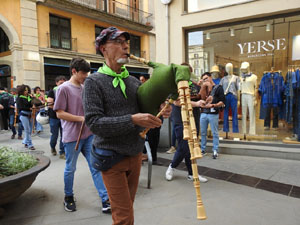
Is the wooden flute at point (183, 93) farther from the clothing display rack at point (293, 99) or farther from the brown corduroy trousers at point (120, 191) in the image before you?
the clothing display rack at point (293, 99)

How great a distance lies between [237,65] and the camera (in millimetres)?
6180

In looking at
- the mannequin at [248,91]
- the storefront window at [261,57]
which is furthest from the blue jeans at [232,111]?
the mannequin at [248,91]

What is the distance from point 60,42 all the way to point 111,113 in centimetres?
1435

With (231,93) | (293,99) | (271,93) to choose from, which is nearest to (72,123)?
(231,93)

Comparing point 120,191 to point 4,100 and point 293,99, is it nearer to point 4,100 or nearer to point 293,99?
point 293,99

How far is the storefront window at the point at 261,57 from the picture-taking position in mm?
5578

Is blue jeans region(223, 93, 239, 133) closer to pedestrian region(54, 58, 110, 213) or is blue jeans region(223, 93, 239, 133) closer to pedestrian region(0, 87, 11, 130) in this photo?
pedestrian region(54, 58, 110, 213)

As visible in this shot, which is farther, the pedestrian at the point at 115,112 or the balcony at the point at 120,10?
the balcony at the point at 120,10

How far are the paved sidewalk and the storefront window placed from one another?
71.1 inches

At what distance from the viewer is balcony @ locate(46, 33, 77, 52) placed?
1380 cm

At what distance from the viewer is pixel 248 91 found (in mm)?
5996

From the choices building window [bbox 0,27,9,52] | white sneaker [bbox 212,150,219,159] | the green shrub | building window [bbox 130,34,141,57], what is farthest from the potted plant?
building window [bbox 130,34,141,57]

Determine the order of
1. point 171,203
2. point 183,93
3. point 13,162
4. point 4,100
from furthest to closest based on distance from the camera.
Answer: point 4,100, point 171,203, point 13,162, point 183,93

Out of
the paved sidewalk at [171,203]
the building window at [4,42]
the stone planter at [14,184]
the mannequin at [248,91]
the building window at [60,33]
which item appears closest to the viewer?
the stone planter at [14,184]
